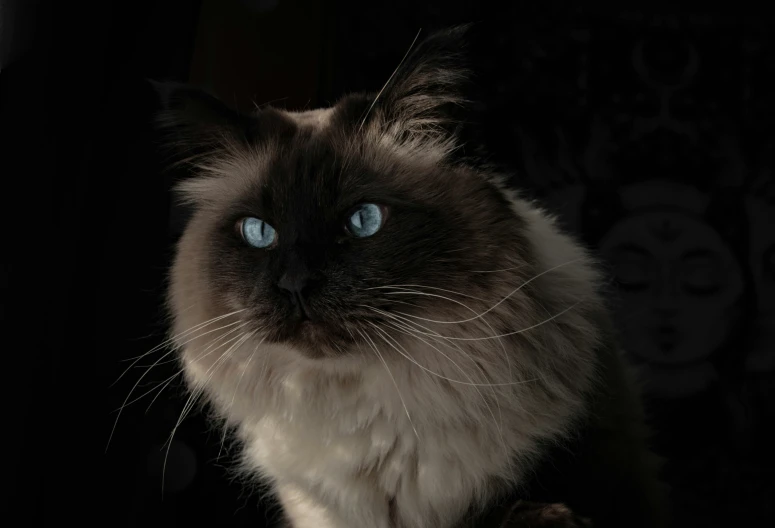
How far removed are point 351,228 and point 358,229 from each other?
1 centimetres

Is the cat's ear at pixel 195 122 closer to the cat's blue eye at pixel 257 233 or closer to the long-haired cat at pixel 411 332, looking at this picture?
the long-haired cat at pixel 411 332

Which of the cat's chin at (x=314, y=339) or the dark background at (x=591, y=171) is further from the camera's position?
the dark background at (x=591, y=171)

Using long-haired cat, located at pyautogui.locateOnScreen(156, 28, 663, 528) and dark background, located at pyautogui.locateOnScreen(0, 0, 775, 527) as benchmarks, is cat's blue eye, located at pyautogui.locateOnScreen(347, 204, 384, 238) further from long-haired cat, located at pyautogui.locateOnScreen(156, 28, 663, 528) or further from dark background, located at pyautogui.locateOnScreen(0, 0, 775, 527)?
dark background, located at pyautogui.locateOnScreen(0, 0, 775, 527)

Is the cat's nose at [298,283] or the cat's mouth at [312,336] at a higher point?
the cat's nose at [298,283]

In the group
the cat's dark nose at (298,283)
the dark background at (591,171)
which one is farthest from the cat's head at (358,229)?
the dark background at (591,171)

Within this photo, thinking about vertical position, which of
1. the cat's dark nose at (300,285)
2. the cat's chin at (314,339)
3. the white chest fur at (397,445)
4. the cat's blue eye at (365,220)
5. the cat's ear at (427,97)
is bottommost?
the white chest fur at (397,445)

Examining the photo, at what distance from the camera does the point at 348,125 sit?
114 centimetres

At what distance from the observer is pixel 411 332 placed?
1025 mm

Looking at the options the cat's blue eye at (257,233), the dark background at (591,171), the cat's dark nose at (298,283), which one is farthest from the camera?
the dark background at (591,171)

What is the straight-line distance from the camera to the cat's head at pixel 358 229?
984 mm

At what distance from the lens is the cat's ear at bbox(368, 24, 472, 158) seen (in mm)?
1039

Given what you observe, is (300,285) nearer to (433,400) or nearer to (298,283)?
(298,283)

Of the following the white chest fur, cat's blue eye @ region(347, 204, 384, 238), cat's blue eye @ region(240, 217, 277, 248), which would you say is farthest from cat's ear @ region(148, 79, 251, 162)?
the white chest fur

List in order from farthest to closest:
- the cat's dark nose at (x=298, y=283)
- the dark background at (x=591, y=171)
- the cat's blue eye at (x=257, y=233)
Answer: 1. the dark background at (x=591, y=171)
2. the cat's blue eye at (x=257, y=233)
3. the cat's dark nose at (x=298, y=283)
